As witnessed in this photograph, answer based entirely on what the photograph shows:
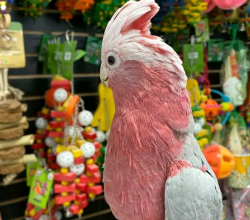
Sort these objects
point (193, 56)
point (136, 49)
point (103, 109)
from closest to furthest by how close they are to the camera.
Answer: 1. point (136, 49)
2. point (103, 109)
3. point (193, 56)

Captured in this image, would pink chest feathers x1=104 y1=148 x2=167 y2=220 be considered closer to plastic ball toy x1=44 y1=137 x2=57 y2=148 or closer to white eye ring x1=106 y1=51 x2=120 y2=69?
white eye ring x1=106 y1=51 x2=120 y2=69

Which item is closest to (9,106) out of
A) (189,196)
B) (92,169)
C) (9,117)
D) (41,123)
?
(9,117)

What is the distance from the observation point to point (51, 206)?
122 cm

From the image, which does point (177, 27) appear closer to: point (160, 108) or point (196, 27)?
point (196, 27)

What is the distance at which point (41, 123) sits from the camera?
123cm

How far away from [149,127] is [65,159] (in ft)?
2.08

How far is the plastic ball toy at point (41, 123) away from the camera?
1.23 m

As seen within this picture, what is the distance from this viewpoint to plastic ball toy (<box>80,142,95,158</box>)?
1.14 m

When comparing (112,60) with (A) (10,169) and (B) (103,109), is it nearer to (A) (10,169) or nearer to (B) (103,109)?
(A) (10,169)

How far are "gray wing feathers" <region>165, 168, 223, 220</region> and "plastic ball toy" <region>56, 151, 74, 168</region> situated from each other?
633 mm

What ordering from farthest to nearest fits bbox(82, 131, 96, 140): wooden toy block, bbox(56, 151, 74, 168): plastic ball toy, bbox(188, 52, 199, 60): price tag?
bbox(188, 52, 199, 60): price tag, bbox(82, 131, 96, 140): wooden toy block, bbox(56, 151, 74, 168): plastic ball toy

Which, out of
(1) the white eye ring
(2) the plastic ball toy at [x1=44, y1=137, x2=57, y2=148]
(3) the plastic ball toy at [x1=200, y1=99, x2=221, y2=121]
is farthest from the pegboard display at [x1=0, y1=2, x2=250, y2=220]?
(1) the white eye ring

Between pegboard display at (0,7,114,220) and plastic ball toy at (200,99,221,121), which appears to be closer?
pegboard display at (0,7,114,220)

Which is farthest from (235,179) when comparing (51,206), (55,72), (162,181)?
(162,181)
